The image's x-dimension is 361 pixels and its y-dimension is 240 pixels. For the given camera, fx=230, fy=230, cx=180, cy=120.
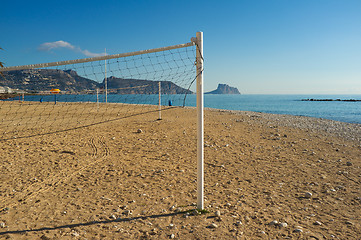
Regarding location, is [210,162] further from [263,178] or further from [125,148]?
[125,148]

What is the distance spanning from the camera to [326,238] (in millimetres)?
3244

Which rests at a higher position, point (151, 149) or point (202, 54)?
point (202, 54)

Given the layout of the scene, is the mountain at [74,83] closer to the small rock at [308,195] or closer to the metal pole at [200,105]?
the metal pole at [200,105]

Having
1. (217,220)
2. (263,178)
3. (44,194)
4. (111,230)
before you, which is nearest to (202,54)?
(217,220)

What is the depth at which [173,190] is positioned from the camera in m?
4.84

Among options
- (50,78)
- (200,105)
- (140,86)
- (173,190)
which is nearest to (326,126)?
(140,86)

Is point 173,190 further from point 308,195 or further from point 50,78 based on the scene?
point 50,78

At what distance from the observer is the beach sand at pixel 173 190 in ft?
11.3

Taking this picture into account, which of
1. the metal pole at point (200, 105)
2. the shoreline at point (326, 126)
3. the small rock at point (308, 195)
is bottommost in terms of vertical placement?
the small rock at point (308, 195)

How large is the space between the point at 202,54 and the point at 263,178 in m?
3.45

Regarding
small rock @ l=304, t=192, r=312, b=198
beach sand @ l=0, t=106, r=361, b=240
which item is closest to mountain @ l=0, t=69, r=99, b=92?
beach sand @ l=0, t=106, r=361, b=240

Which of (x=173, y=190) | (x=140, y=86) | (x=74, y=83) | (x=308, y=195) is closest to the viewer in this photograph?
(x=308, y=195)

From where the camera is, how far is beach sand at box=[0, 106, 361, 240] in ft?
11.3

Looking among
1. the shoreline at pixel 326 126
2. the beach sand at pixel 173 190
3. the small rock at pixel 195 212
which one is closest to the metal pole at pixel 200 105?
the small rock at pixel 195 212
